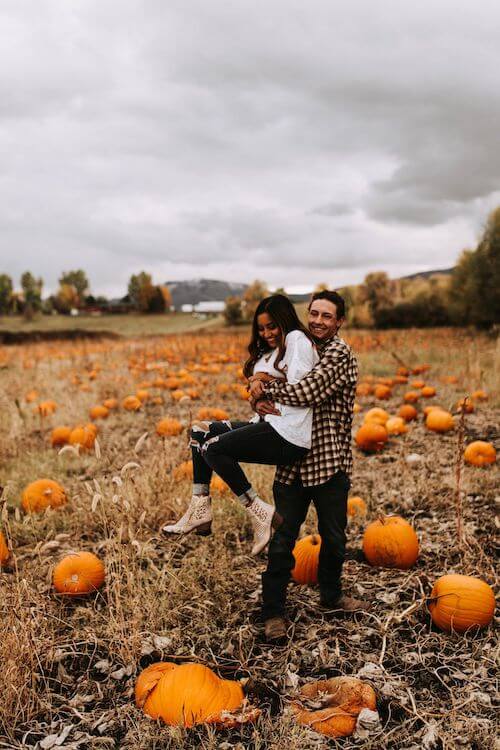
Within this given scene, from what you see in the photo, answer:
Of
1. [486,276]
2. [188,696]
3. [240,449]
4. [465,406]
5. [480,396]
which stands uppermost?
[486,276]

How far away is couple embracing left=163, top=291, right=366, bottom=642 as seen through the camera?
10.0 feet

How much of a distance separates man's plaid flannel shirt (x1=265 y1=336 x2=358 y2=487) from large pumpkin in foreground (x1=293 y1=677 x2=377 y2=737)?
1.01 metres

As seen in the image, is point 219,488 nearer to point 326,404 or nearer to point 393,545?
point 393,545

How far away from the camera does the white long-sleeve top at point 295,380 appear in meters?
3.05

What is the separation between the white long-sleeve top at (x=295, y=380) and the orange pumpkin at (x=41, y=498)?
2851 mm

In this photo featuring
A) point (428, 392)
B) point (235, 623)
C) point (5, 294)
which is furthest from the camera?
point (5, 294)

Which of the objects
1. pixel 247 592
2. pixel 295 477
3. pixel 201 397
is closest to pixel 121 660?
pixel 247 592

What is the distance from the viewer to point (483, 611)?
316cm

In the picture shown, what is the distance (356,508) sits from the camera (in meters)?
4.89

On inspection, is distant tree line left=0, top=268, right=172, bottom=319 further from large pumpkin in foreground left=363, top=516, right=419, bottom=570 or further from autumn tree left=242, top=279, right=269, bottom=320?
large pumpkin in foreground left=363, top=516, right=419, bottom=570

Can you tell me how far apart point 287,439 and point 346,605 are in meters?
1.23

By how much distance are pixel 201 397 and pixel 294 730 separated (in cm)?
874

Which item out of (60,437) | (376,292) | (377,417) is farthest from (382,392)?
(376,292)

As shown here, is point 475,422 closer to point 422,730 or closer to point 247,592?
point 247,592
